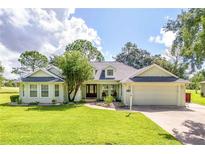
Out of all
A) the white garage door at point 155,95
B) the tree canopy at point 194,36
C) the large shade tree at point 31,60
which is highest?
the large shade tree at point 31,60

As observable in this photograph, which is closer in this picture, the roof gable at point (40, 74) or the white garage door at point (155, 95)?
the white garage door at point (155, 95)

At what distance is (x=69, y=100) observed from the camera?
26359mm

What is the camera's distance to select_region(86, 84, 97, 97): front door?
97.9 ft

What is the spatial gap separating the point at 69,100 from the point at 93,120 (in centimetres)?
1219

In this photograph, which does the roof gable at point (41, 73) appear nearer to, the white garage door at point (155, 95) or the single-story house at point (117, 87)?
the single-story house at point (117, 87)

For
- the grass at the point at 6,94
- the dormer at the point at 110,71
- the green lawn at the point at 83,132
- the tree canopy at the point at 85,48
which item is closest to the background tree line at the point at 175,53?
the tree canopy at the point at 85,48

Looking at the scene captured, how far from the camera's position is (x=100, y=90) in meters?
29.1

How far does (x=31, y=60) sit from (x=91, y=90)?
30477mm

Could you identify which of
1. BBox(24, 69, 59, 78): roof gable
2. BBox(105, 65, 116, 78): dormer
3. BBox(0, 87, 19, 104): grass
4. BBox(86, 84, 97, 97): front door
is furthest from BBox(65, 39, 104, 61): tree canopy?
BBox(24, 69, 59, 78): roof gable

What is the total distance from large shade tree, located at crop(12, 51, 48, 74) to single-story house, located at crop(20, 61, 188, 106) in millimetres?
28842

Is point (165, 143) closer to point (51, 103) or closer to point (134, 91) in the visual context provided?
point (134, 91)

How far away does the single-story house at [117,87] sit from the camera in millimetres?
23266

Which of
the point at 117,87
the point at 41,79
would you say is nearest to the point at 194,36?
the point at 117,87

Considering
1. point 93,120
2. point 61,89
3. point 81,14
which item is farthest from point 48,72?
point 93,120
